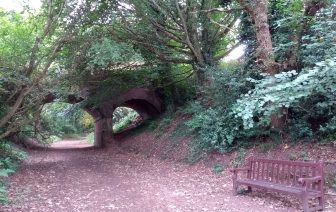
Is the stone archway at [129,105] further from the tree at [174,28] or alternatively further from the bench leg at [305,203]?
the bench leg at [305,203]

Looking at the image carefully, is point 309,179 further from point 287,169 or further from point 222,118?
point 222,118

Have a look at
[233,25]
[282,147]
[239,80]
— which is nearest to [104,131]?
[233,25]

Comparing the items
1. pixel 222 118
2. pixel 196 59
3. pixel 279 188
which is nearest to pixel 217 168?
pixel 222 118

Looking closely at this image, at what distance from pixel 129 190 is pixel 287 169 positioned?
338 centimetres

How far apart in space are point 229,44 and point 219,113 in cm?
627

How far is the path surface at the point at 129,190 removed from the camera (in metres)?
6.20

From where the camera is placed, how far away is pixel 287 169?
7.06 metres

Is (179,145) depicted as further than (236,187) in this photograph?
Yes

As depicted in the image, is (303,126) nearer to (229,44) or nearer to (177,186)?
(177,186)

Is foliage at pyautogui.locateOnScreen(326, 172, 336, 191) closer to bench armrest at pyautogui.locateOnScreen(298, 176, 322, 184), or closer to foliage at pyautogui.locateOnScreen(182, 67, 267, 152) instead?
bench armrest at pyautogui.locateOnScreen(298, 176, 322, 184)

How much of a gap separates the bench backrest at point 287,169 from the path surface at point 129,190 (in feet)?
1.29

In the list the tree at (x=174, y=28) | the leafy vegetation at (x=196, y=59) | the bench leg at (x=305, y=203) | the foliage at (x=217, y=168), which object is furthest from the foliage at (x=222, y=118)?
the bench leg at (x=305, y=203)

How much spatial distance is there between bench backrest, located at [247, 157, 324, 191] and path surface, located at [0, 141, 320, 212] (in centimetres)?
39

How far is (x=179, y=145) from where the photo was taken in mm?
12828
